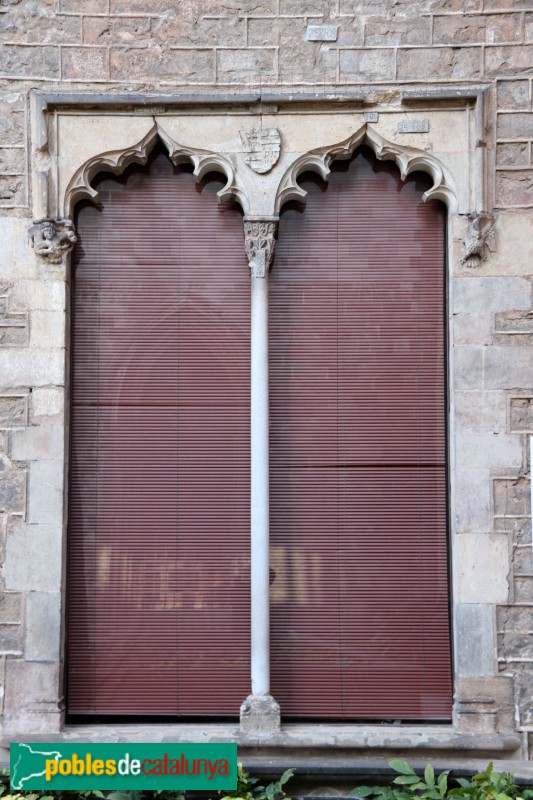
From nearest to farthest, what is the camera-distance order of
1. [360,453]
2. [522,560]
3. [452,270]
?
[522,560], [452,270], [360,453]

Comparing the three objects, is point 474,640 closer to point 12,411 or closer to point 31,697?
point 31,697

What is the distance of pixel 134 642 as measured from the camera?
6258mm

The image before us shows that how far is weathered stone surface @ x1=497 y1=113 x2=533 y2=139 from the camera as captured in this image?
6273 mm

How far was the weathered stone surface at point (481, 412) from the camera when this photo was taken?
612cm

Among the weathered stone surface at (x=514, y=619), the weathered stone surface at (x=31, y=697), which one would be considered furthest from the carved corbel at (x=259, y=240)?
the weathered stone surface at (x=31, y=697)

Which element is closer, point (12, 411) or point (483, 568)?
point (483, 568)

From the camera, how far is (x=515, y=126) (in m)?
6.28

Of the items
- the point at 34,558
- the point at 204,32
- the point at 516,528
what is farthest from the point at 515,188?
the point at 34,558

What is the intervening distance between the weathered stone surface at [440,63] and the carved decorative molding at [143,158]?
1.44 m

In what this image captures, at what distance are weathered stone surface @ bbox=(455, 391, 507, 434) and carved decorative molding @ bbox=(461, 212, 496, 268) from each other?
935 millimetres

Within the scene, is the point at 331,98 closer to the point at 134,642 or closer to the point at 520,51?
the point at 520,51

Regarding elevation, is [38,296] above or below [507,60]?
below

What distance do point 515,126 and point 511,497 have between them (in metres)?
2.64

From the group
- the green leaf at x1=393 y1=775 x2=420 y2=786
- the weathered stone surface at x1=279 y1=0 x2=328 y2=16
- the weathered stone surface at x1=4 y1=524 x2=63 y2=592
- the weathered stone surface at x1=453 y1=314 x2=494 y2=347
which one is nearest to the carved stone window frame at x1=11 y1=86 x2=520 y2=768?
the weathered stone surface at x1=453 y1=314 x2=494 y2=347
